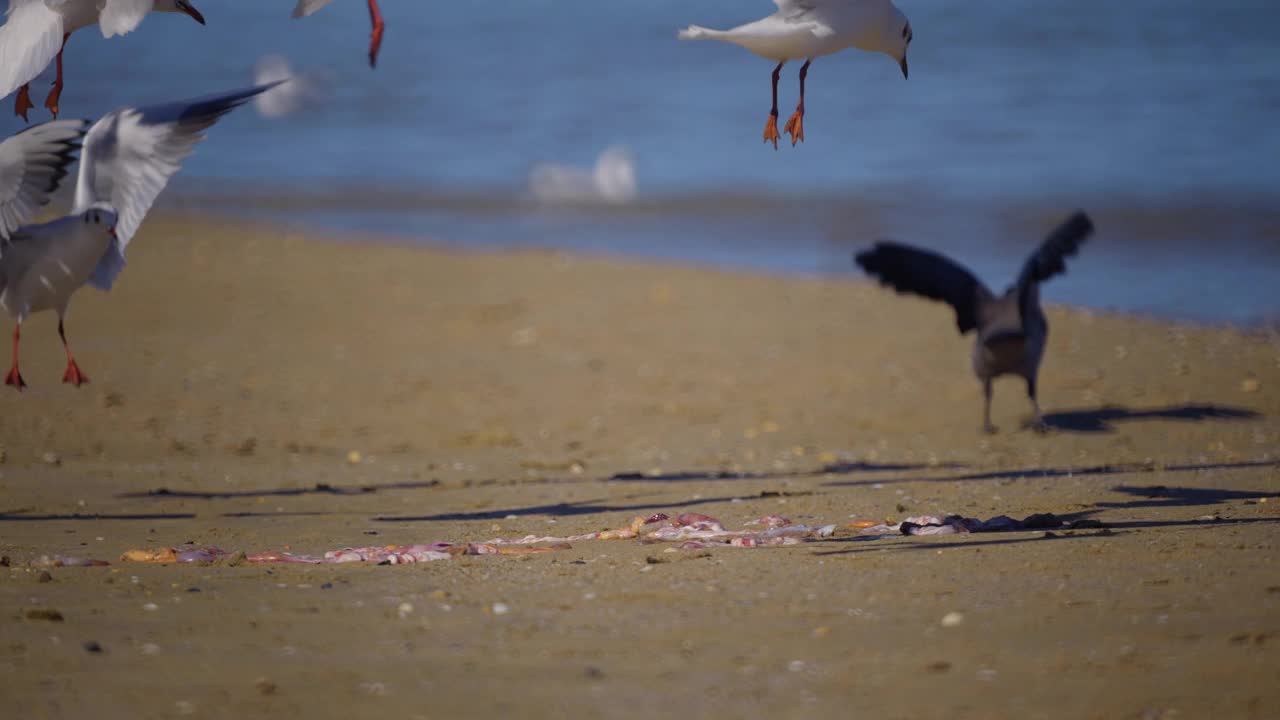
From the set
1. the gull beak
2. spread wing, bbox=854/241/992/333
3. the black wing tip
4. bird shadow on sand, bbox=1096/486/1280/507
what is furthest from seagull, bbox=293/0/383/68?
the black wing tip

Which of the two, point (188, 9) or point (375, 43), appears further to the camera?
point (188, 9)

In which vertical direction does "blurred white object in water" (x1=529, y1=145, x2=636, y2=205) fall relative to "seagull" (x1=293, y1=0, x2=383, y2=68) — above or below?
below

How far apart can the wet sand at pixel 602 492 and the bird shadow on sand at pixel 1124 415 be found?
5 centimetres

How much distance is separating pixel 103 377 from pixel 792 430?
4.58 m

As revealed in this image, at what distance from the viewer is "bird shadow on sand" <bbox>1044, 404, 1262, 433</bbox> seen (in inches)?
350

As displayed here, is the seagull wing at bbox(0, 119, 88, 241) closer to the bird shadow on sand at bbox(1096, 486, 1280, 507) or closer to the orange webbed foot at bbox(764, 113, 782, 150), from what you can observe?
the orange webbed foot at bbox(764, 113, 782, 150)

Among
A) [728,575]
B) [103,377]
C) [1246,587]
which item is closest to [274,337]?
[103,377]

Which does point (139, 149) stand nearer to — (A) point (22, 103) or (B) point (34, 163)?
(B) point (34, 163)

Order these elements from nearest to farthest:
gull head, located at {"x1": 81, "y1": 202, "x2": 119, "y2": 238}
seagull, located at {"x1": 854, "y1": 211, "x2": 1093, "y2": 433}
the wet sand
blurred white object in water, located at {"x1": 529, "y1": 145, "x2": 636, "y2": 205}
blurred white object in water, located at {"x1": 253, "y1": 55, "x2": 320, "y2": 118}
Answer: the wet sand, gull head, located at {"x1": 81, "y1": 202, "x2": 119, "y2": 238}, seagull, located at {"x1": 854, "y1": 211, "x2": 1093, "y2": 433}, blurred white object in water, located at {"x1": 529, "y1": 145, "x2": 636, "y2": 205}, blurred white object in water, located at {"x1": 253, "y1": 55, "x2": 320, "y2": 118}

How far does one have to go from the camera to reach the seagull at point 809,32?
19.5ft

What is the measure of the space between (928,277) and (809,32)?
3.37 meters

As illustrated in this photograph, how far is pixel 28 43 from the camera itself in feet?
21.3

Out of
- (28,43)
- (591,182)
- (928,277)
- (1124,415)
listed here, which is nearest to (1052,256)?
(928,277)

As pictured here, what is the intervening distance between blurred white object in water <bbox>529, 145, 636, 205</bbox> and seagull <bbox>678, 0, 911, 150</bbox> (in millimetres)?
14242
